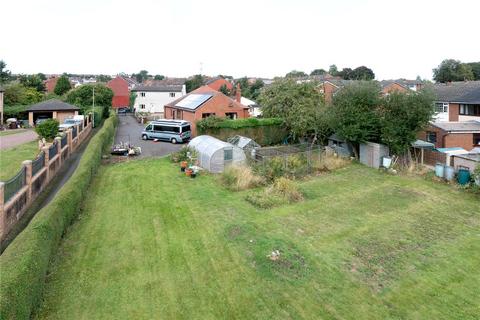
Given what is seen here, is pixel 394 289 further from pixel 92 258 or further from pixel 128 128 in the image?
pixel 128 128

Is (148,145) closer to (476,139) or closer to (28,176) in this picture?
(28,176)

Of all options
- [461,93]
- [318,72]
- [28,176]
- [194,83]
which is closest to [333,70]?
[318,72]

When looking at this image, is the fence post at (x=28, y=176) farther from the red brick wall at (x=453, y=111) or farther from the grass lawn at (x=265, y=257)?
the red brick wall at (x=453, y=111)

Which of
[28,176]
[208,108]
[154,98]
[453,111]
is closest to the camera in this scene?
[28,176]

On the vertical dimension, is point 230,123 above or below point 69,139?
above

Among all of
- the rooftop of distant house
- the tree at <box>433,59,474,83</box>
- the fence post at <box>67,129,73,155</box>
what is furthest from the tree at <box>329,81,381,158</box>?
the tree at <box>433,59,474,83</box>

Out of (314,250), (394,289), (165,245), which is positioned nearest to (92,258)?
(165,245)
